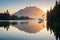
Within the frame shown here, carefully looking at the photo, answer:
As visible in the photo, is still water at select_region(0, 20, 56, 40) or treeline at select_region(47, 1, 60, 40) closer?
still water at select_region(0, 20, 56, 40)

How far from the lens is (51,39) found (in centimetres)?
1433

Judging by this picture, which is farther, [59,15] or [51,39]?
[59,15]

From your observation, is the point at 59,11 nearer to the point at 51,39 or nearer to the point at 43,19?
the point at 51,39

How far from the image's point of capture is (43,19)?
6538cm

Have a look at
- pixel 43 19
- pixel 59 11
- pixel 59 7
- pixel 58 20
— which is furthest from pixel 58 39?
pixel 43 19


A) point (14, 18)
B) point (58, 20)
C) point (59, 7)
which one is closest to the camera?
point (58, 20)

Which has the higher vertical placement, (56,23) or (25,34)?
(25,34)

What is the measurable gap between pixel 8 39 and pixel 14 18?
6736 centimetres

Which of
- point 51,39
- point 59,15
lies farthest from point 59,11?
point 51,39

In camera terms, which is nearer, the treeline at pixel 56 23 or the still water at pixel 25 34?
the still water at pixel 25 34

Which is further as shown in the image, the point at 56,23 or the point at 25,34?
the point at 56,23

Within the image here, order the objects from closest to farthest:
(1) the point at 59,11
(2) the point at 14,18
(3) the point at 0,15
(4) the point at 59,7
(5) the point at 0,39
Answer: (5) the point at 0,39 < (1) the point at 59,11 < (4) the point at 59,7 < (3) the point at 0,15 < (2) the point at 14,18

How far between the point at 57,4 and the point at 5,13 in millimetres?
30131

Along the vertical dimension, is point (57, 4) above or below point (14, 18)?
above
